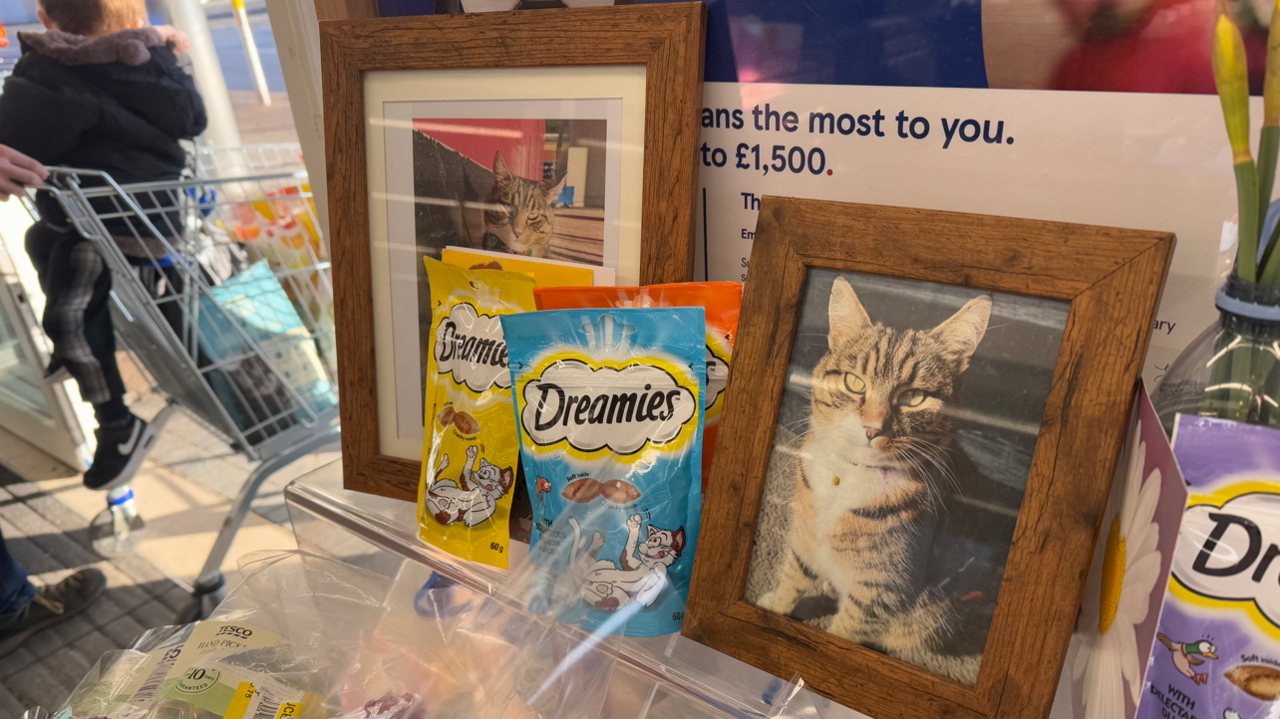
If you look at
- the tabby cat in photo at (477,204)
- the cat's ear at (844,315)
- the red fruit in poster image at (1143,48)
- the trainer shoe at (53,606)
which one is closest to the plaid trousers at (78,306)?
the trainer shoe at (53,606)

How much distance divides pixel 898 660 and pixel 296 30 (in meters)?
1.05

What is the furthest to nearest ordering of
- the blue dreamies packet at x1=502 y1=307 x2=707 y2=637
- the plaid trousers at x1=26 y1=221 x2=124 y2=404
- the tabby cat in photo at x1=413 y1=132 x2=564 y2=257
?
the plaid trousers at x1=26 y1=221 x2=124 y2=404 → the tabby cat in photo at x1=413 y1=132 x2=564 y2=257 → the blue dreamies packet at x1=502 y1=307 x2=707 y2=637

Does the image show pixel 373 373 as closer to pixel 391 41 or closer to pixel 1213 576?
pixel 391 41

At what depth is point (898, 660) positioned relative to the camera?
1.72 ft

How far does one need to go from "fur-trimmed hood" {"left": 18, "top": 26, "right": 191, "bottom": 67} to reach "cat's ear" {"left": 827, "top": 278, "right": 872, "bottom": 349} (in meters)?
1.74

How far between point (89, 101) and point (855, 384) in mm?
1803

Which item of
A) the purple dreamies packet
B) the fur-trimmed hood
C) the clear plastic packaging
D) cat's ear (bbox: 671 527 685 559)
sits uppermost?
the fur-trimmed hood

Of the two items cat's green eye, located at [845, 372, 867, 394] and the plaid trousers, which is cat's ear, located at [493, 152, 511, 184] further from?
the plaid trousers

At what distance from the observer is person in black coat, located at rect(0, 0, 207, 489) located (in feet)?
4.94

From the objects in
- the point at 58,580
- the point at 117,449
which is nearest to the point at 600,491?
the point at 117,449

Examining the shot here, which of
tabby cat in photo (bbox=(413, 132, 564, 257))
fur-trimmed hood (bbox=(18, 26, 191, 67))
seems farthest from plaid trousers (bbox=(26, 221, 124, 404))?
tabby cat in photo (bbox=(413, 132, 564, 257))

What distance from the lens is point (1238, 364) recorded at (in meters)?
0.42

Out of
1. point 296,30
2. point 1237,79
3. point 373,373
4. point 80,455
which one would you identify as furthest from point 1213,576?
point 80,455

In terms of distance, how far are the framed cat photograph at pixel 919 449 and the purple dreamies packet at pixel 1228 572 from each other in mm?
55
